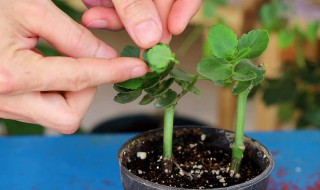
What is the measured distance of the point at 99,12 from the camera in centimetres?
65

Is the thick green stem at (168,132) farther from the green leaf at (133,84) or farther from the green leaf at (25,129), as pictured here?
the green leaf at (25,129)

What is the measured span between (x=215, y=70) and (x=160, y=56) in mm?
53

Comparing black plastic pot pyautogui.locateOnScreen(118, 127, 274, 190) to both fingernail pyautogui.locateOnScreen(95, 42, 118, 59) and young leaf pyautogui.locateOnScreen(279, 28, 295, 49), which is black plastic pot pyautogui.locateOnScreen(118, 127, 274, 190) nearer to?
fingernail pyautogui.locateOnScreen(95, 42, 118, 59)

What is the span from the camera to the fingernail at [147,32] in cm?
53

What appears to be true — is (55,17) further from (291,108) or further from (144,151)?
(291,108)

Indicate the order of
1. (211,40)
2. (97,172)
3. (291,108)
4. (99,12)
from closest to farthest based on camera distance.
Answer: (211,40) < (99,12) < (97,172) < (291,108)

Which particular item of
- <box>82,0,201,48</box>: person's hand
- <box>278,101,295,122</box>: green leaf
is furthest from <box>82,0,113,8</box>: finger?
<box>278,101,295,122</box>: green leaf

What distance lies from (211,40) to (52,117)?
188 mm

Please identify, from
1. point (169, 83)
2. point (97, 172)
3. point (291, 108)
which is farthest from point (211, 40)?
point (291, 108)

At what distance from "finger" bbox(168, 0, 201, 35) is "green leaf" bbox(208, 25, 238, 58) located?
0.08 meters

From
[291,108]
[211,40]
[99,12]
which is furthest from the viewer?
[291,108]

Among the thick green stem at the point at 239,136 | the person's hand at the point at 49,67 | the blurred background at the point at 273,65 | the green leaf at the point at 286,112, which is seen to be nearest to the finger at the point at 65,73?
the person's hand at the point at 49,67

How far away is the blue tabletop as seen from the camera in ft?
2.38

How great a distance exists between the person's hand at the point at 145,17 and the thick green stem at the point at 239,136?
0.34 ft
